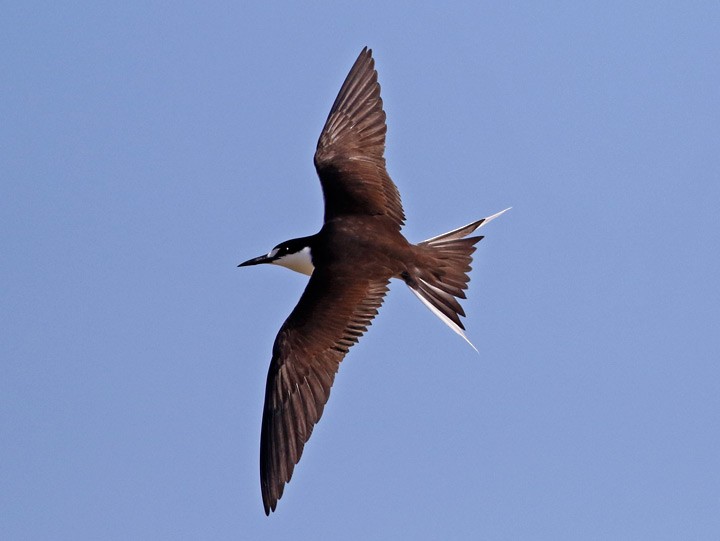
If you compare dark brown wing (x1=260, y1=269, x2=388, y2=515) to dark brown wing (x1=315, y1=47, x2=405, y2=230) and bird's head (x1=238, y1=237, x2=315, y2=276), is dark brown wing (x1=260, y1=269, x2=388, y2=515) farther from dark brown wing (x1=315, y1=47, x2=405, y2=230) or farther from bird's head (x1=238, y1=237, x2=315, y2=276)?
dark brown wing (x1=315, y1=47, x2=405, y2=230)

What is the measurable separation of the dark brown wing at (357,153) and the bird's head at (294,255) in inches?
13.4

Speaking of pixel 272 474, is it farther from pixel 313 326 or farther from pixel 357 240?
pixel 357 240

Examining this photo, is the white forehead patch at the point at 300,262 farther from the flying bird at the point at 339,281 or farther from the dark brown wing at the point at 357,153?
the dark brown wing at the point at 357,153

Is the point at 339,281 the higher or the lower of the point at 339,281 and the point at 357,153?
the lower

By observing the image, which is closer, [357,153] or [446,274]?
[446,274]

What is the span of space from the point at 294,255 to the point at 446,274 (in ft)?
4.10

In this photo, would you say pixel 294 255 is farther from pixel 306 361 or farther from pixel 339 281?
pixel 306 361

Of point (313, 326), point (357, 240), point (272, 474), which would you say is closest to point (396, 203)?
point (357, 240)

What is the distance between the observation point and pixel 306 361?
952 centimetres

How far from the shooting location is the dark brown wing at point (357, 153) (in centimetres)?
1067

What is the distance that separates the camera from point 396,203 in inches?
424

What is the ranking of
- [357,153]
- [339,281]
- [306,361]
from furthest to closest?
[357,153]
[339,281]
[306,361]

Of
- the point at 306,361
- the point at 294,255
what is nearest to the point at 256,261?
the point at 294,255

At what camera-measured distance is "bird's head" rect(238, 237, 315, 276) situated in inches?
408
